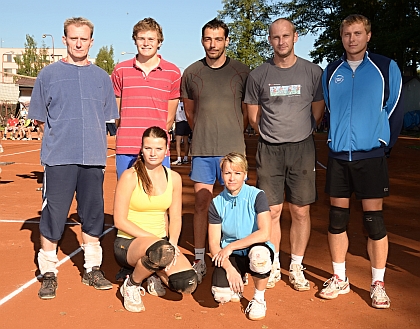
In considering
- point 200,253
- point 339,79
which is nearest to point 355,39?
point 339,79

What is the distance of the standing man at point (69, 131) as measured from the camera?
4.93 m

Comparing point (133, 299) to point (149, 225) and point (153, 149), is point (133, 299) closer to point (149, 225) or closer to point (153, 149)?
point (149, 225)

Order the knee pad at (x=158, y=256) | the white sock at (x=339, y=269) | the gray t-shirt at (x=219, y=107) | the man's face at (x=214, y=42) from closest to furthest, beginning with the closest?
the knee pad at (x=158, y=256) → the white sock at (x=339, y=269) → the man's face at (x=214, y=42) → the gray t-shirt at (x=219, y=107)

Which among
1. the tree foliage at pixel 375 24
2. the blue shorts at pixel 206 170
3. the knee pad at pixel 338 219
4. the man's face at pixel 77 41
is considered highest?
the tree foliage at pixel 375 24

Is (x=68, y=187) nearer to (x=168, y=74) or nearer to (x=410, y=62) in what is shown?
(x=168, y=74)

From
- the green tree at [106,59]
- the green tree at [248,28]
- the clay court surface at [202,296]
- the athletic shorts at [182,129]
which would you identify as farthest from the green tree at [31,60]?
the clay court surface at [202,296]

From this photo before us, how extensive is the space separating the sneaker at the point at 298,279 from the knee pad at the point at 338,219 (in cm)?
51

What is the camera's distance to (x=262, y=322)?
14.6ft

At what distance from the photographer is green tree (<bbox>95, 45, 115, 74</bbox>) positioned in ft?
228

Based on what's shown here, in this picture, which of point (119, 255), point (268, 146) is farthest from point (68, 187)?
point (268, 146)

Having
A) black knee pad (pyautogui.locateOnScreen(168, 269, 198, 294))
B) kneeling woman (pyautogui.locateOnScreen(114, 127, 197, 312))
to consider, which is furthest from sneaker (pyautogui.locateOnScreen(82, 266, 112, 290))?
black knee pad (pyautogui.locateOnScreen(168, 269, 198, 294))

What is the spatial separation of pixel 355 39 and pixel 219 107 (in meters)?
1.40

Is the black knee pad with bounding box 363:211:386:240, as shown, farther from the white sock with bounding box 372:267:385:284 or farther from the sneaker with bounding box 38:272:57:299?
the sneaker with bounding box 38:272:57:299

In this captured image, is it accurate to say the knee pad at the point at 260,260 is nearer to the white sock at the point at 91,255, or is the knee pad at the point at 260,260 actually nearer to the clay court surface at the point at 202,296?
the clay court surface at the point at 202,296
